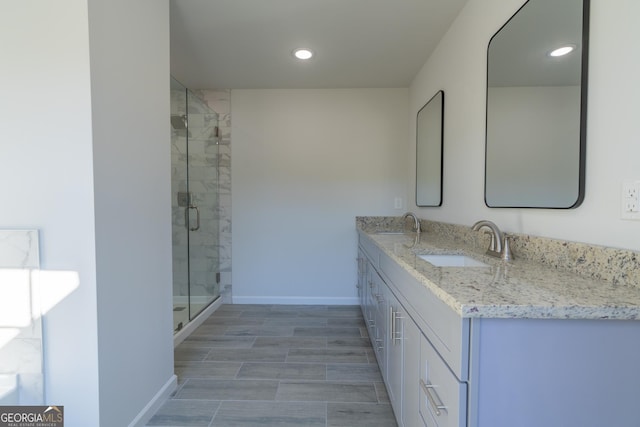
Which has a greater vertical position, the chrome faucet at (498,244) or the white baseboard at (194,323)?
the chrome faucet at (498,244)

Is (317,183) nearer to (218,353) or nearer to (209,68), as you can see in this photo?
(209,68)

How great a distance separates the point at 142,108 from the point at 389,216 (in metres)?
2.54

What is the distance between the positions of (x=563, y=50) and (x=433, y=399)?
136 centimetres

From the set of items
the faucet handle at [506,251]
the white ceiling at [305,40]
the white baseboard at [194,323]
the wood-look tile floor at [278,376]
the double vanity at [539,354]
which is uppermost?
the white ceiling at [305,40]

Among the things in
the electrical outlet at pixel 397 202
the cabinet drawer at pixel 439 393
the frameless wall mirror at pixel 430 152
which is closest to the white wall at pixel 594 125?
the frameless wall mirror at pixel 430 152

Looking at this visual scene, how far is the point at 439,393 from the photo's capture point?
0.87 meters

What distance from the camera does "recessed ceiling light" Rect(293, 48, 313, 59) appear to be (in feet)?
7.90

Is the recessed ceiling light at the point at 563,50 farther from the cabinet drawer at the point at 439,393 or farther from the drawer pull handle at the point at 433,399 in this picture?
the drawer pull handle at the point at 433,399

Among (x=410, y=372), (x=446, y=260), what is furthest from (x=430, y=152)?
(x=410, y=372)

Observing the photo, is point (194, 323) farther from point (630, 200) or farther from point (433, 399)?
point (630, 200)

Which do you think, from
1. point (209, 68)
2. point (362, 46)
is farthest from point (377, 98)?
point (209, 68)

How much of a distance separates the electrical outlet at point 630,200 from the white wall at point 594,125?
22 millimetres

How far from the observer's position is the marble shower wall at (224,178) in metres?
3.22

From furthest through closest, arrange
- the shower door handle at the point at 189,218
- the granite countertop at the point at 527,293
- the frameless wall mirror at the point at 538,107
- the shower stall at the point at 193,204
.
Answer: the shower door handle at the point at 189,218 < the shower stall at the point at 193,204 < the frameless wall mirror at the point at 538,107 < the granite countertop at the point at 527,293
